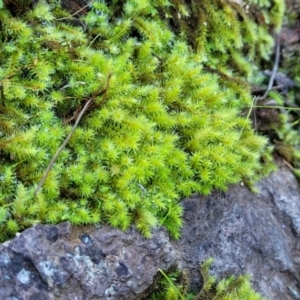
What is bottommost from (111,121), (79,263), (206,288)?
(206,288)

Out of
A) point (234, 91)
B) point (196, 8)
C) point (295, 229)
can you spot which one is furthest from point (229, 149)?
point (196, 8)

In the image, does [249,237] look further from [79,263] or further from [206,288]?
[79,263]

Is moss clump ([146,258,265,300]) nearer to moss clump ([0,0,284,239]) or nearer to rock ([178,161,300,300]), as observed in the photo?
rock ([178,161,300,300])

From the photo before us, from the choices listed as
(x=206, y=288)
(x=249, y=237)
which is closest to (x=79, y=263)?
(x=206, y=288)

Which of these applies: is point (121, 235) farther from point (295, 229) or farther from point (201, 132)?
point (295, 229)

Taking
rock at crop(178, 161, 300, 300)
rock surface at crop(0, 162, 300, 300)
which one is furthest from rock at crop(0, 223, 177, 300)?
rock at crop(178, 161, 300, 300)

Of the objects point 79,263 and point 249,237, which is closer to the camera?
point 79,263

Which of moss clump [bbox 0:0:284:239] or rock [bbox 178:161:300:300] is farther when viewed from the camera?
rock [bbox 178:161:300:300]
